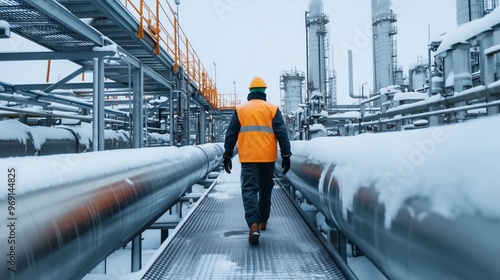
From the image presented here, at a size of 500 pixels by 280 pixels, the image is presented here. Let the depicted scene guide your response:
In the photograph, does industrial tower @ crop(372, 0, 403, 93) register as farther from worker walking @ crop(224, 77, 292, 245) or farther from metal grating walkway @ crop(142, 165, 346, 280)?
worker walking @ crop(224, 77, 292, 245)

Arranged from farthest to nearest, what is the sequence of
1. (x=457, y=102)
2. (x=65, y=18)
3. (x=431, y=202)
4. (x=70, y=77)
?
(x=70, y=77)
(x=457, y=102)
(x=65, y=18)
(x=431, y=202)

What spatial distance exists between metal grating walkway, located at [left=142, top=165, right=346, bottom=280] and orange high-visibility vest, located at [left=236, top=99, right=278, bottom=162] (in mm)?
Result: 755

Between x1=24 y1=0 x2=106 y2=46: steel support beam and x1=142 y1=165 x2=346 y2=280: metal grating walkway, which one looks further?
x1=24 y1=0 x2=106 y2=46: steel support beam

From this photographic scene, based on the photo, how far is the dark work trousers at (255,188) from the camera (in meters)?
3.17

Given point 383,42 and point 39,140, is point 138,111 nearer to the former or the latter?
point 39,140

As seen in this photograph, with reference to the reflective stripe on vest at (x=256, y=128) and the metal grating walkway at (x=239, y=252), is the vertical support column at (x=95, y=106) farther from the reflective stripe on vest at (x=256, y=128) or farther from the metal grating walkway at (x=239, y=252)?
the reflective stripe on vest at (x=256, y=128)

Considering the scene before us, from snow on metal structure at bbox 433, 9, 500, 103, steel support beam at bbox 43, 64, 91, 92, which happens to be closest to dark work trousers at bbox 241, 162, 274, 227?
snow on metal structure at bbox 433, 9, 500, 103

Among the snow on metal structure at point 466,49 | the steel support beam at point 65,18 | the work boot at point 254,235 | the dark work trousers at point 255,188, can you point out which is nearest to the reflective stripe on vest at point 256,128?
the dark work trousers at point 255,188

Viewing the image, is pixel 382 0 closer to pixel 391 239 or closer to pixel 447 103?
pixel 447 103

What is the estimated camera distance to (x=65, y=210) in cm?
159

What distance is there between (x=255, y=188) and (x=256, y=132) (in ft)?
1.67

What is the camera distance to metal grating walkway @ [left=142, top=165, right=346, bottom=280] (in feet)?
8.01

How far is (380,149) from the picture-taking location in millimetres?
1675

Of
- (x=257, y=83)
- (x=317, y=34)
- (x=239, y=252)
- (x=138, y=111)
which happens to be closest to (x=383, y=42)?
(x=317, y=34)
